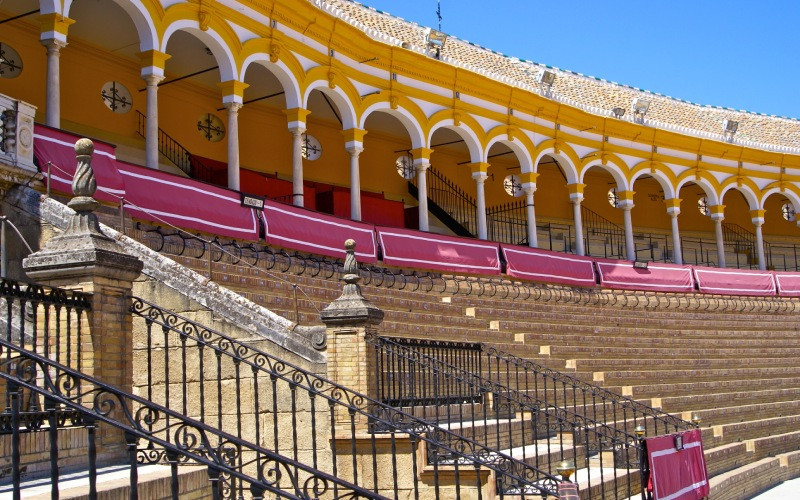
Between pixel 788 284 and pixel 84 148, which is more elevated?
pixel 84 148

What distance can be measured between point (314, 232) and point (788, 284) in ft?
60.7

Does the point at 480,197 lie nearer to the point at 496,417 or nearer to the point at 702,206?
the point at 702,206

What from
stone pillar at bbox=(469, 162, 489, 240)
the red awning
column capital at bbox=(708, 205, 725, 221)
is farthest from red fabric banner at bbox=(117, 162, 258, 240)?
column capital at bbox=(708, 205, 725, 221)

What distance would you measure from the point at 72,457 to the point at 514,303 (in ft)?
48.7

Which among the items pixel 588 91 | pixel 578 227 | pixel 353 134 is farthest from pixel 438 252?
pixel 588 91

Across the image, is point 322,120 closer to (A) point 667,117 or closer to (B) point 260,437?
(A) point 667,117

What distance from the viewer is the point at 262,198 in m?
16.5

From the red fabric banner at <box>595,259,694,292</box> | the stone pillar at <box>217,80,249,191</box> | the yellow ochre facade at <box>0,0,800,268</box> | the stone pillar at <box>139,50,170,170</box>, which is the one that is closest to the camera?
the stone pillar at <box>139,50,170,170</box>

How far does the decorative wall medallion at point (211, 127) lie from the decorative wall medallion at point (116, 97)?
2.12 metres

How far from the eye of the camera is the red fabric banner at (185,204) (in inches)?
547

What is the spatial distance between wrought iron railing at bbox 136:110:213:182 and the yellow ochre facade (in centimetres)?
Result: 32

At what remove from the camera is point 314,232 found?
17.7 m

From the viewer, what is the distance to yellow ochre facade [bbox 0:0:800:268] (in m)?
18.2

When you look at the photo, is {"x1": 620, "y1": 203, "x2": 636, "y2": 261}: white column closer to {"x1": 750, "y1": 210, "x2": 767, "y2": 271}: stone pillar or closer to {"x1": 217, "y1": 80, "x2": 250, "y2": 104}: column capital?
{"x1": 750, "y1": 210, "x2": 767, "y2": 271}: stone pillar
